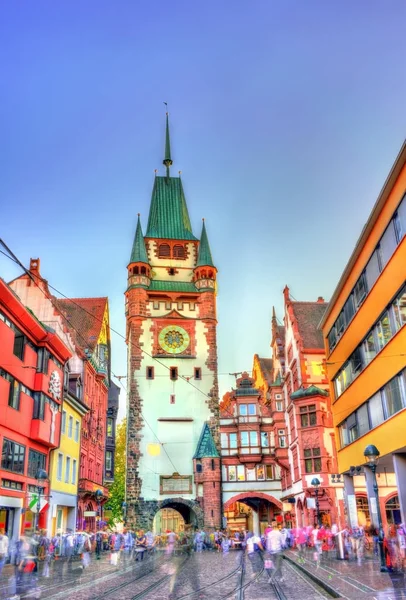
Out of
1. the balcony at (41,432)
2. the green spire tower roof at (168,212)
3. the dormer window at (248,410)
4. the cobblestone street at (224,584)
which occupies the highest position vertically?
the green spire tower roof at (168,212)

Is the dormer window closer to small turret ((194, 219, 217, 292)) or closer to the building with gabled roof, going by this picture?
small turret ((194, 219, 217, 292))

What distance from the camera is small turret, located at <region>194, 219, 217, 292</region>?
2351 inches

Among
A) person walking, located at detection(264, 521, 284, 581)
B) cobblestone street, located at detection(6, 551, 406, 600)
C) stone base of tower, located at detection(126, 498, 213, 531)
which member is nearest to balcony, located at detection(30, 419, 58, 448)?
cobblestone street, located at detection(6, 551, 406, 600)

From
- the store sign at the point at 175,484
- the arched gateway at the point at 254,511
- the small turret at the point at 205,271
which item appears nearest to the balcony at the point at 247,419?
the arched gateway at the point at 254,511

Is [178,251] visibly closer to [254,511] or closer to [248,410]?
[248,410]

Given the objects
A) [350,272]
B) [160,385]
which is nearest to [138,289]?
[160,385]

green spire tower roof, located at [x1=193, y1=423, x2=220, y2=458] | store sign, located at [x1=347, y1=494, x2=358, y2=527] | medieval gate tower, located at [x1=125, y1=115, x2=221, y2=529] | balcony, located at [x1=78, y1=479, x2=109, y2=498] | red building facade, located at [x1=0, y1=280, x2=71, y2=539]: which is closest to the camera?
red building facade, located at [x1=0, y1=280, x2=71, y2=539]

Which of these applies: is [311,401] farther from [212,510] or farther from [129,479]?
[129,479]

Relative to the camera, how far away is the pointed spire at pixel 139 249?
197 ft

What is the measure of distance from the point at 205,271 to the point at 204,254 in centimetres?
229

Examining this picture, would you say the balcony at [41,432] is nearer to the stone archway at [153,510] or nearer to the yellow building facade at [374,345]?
the yellow building facade at [374,345]

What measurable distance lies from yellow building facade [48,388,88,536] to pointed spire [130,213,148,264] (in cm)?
1920

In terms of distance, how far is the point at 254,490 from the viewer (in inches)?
2120

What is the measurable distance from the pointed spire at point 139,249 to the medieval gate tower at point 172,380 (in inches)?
3.9
